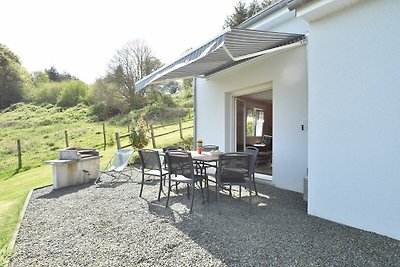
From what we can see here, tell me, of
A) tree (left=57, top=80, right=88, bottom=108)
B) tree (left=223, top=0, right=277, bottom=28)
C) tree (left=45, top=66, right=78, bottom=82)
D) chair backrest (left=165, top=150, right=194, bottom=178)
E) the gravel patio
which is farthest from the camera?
tree (left=45, top=66, right=78, bottom=82)

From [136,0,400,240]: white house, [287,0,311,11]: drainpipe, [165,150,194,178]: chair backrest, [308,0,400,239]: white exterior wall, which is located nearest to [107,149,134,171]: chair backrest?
[165,150,194,178]: chair backrest

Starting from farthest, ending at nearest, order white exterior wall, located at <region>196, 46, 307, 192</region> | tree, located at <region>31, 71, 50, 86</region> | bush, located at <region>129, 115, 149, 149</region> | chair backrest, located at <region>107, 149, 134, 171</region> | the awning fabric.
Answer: tree, located at <region>31, 71, 50, 86</region> < bush, located at <region>129, 115, 149, 149</region> < chair backrest, located at <region>107, 149, 134, 171</region> < white exterior wall, located at <region>196, 46, 307, 192</region> < the awning fabric

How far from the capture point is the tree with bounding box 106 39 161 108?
30266 mm

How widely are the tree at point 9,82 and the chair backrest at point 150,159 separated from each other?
47464mm

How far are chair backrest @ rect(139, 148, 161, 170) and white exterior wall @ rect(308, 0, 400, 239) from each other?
378 centimetres

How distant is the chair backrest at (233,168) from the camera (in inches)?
230

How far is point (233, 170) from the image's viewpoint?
601cm

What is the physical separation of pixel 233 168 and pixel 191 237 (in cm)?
197

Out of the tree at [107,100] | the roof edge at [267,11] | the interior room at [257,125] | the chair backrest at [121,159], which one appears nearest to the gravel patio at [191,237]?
the chair backrest at [121,159]

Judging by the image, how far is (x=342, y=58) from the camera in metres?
5.07

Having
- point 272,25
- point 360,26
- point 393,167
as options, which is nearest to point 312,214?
point 393,167

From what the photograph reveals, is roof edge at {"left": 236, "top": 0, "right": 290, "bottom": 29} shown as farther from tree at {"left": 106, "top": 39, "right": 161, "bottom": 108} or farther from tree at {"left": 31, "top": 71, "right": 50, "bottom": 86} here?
tree at {"left": 31, "top": 71, "right": 50, "bottom": 86}

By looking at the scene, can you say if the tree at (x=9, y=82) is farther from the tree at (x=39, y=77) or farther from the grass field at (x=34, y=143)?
the grass field at (x=34, y=143)

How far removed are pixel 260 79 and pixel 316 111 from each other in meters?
Result: 3.79
